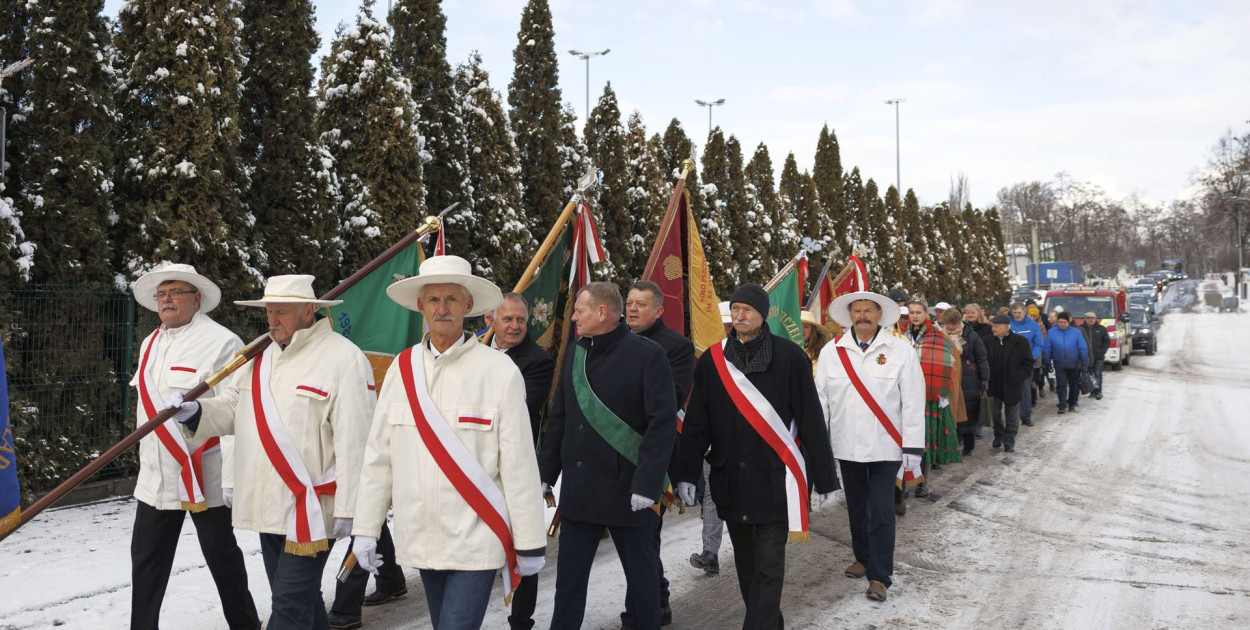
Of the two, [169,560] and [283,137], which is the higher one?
[283,137]

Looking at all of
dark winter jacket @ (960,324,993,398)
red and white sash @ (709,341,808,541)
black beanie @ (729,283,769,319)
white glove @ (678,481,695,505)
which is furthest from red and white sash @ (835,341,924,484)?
dark winter jacket @ (960,324,993,398)

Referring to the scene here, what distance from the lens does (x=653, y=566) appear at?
504 centimetres

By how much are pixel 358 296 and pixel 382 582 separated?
2102 mm

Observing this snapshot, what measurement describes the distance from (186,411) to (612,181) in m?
18.9

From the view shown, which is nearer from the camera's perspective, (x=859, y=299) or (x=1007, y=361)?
(x=859, y=299)

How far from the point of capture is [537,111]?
19906 mm

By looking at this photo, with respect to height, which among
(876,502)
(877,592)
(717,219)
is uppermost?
(717,219)

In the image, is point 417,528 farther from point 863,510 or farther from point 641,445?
point 863,510

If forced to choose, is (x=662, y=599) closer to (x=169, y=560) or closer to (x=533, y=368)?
(x=533, y=368)

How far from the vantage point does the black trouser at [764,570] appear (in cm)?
498

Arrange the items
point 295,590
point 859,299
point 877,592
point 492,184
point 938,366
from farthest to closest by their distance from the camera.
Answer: point 492,184
point 938,366
point 859,299
point 877,592
point 295,590

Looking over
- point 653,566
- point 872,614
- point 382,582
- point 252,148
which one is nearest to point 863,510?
point 872,614


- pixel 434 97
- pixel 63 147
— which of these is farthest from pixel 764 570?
pixel 434 97

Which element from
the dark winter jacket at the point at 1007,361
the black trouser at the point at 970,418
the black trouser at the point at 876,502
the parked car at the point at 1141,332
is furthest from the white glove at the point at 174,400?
the parked car at the point at 1141,332
